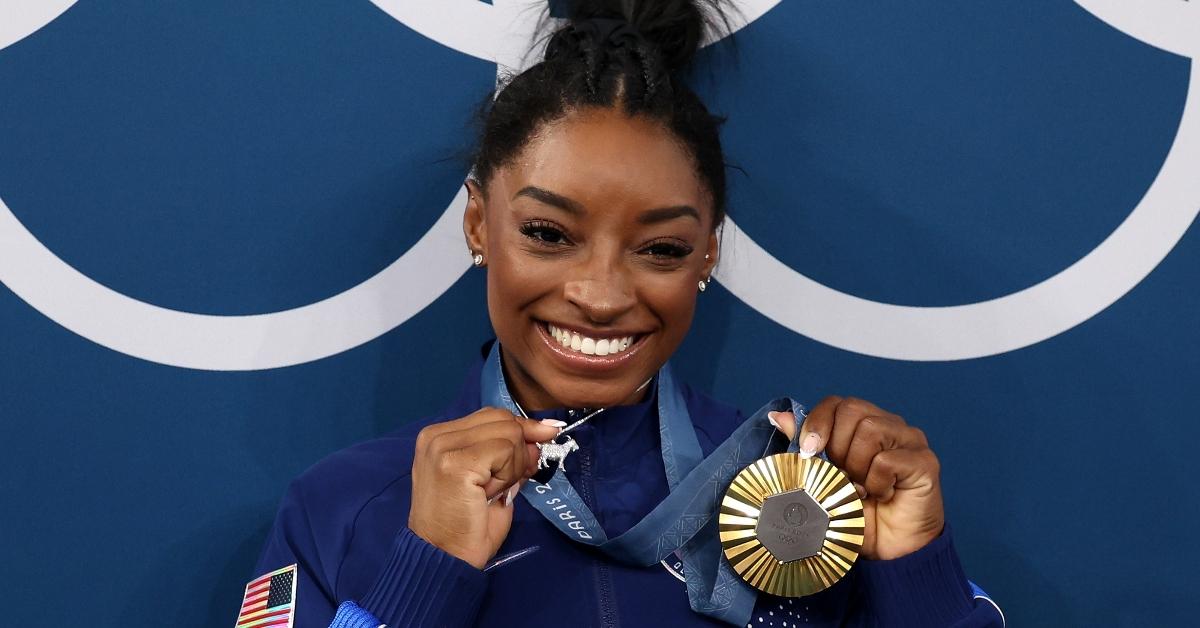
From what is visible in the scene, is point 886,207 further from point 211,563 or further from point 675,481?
point 211,563

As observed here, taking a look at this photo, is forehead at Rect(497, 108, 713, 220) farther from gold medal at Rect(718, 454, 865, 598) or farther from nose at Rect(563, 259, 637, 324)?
gold medal at Rect(718, 454, 865, 598)

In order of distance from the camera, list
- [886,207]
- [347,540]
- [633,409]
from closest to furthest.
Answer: [347,540] < [633,409] < [886,207]

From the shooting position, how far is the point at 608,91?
1841 mm

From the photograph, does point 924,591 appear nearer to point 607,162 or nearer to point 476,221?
point 607,162

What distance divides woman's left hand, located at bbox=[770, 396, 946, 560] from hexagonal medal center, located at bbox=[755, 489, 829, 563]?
0.22 feet

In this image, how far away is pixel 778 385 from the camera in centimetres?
231

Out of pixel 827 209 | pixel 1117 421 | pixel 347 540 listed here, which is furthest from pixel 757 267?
pixel 347 540

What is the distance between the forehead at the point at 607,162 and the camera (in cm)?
177

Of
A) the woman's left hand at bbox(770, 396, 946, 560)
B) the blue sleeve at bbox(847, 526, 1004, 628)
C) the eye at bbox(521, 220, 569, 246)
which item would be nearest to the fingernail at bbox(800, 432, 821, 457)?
the woman's left hand at bbox(770, 396, 946, 560)

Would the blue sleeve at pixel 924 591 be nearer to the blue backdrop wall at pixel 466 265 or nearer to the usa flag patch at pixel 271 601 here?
the blue backdrop wall at pixel 466 265

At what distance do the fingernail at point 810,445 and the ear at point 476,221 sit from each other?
53cm

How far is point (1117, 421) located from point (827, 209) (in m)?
0.63

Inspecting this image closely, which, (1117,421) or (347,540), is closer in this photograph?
(347,540)

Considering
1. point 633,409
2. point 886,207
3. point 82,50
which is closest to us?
point 633,409
